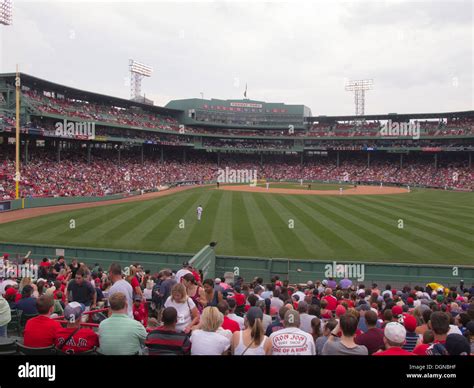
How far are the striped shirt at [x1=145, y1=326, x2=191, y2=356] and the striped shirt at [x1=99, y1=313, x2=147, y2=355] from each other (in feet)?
0.41

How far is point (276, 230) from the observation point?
28.8m

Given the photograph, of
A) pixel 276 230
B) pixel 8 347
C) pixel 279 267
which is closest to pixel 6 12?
pixel 276 230

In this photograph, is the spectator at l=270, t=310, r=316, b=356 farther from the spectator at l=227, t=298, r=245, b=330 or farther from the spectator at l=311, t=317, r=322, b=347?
the spectator at l=227, t=298, r=245, b=330

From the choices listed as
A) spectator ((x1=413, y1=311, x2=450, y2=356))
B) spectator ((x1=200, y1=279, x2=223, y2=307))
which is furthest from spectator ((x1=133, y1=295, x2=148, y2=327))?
spectator ((x1=413, y1=311, x2=450, y2=356))

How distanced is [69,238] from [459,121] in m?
79.7

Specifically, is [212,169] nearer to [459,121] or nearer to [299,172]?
[299,172]

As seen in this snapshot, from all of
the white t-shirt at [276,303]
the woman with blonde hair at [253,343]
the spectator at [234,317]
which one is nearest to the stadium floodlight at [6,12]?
the white t-shirt at [276,303]

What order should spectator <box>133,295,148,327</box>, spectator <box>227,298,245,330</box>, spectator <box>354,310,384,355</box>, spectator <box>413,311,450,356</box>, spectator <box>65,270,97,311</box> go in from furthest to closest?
spectator <box>65,270,97,311</box> → spectator <box>133,295,148,327</box> → spectator <box>227,298,245,330</box> → spectator <box>354,310,384,355</box> → spectator <box>413,311,450,356</box>

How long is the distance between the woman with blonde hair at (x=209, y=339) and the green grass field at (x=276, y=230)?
676 inches

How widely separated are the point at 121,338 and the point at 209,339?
1.05 meters

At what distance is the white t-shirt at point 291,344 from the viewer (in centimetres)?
489

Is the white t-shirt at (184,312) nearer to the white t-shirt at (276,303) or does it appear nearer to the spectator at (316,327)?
the spectator at (316,327)

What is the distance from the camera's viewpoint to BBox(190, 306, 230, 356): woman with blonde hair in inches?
193

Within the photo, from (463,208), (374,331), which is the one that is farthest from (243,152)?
(374,331)
